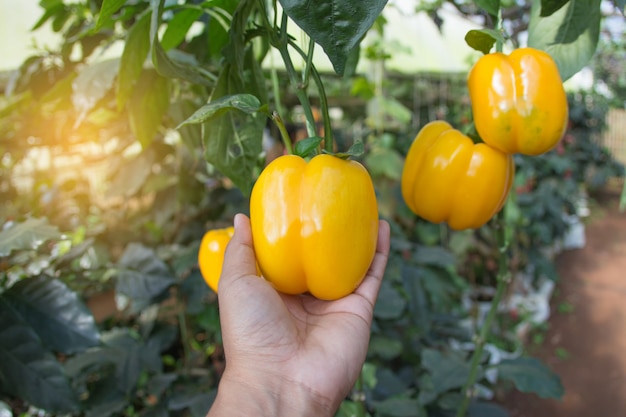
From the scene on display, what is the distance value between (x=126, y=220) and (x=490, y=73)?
1.37m

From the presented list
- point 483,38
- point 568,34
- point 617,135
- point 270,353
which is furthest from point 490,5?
point 617,135

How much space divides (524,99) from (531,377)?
78 centimetres

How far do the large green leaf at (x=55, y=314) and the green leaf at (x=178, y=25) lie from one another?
1.72ft

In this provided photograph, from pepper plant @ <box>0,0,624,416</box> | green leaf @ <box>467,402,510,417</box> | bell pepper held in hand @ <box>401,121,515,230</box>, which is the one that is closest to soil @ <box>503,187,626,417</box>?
pepper plant @ <box>0,0,624,416</box>

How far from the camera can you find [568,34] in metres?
0.74

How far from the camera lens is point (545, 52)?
77 centimetres

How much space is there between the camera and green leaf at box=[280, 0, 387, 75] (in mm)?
440

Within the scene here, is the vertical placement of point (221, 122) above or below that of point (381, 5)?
below

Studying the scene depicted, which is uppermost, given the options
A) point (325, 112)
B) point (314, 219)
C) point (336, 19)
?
point (336, 19)

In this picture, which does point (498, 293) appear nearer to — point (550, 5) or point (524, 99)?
point (524, 99)

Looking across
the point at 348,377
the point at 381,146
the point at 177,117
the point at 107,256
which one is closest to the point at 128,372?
the point at 107,256

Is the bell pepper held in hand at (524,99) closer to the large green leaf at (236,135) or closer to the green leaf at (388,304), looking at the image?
the large green leaf at (236,135)

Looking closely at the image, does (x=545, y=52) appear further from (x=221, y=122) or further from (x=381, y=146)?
(x=381, y=146)

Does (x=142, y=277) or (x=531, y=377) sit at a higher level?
(x=142, y=277)
